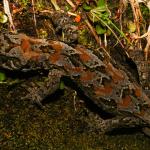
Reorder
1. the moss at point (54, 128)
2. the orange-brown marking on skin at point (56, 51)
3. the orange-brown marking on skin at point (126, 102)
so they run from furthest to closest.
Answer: the orange-brown marking on skin at point (126, 102), the orange-brown marking on skin at point (56, 51), the moss at point (54, 128)

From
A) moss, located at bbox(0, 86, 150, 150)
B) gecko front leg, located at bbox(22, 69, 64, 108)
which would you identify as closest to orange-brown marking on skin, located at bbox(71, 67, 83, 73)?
gecko front leg, located at bbox(22, 69, 64, 108)

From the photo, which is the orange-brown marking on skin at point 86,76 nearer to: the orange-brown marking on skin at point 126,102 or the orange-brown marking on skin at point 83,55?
the orange-brown marking on skin at point 83,55

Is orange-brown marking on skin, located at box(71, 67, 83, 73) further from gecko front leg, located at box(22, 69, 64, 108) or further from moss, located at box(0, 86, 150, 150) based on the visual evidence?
moss, located at box(0, 86, 150, 150)

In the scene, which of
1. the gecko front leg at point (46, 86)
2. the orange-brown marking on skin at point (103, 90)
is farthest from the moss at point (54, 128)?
the orange-brown marking on skin at point (103, 90)

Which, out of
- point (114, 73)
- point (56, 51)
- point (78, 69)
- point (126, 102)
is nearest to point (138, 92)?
point (126, 102)

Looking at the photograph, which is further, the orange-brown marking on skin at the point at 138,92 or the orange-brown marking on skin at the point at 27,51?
the orange-brown marking on skin at the point at 138,92

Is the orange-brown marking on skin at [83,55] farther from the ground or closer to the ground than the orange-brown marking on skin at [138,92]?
farther from the ground

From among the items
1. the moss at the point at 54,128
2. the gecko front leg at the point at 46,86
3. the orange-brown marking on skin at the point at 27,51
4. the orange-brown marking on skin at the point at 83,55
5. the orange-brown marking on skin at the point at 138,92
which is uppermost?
the orange-brown marking on skin at the point at 27,51
